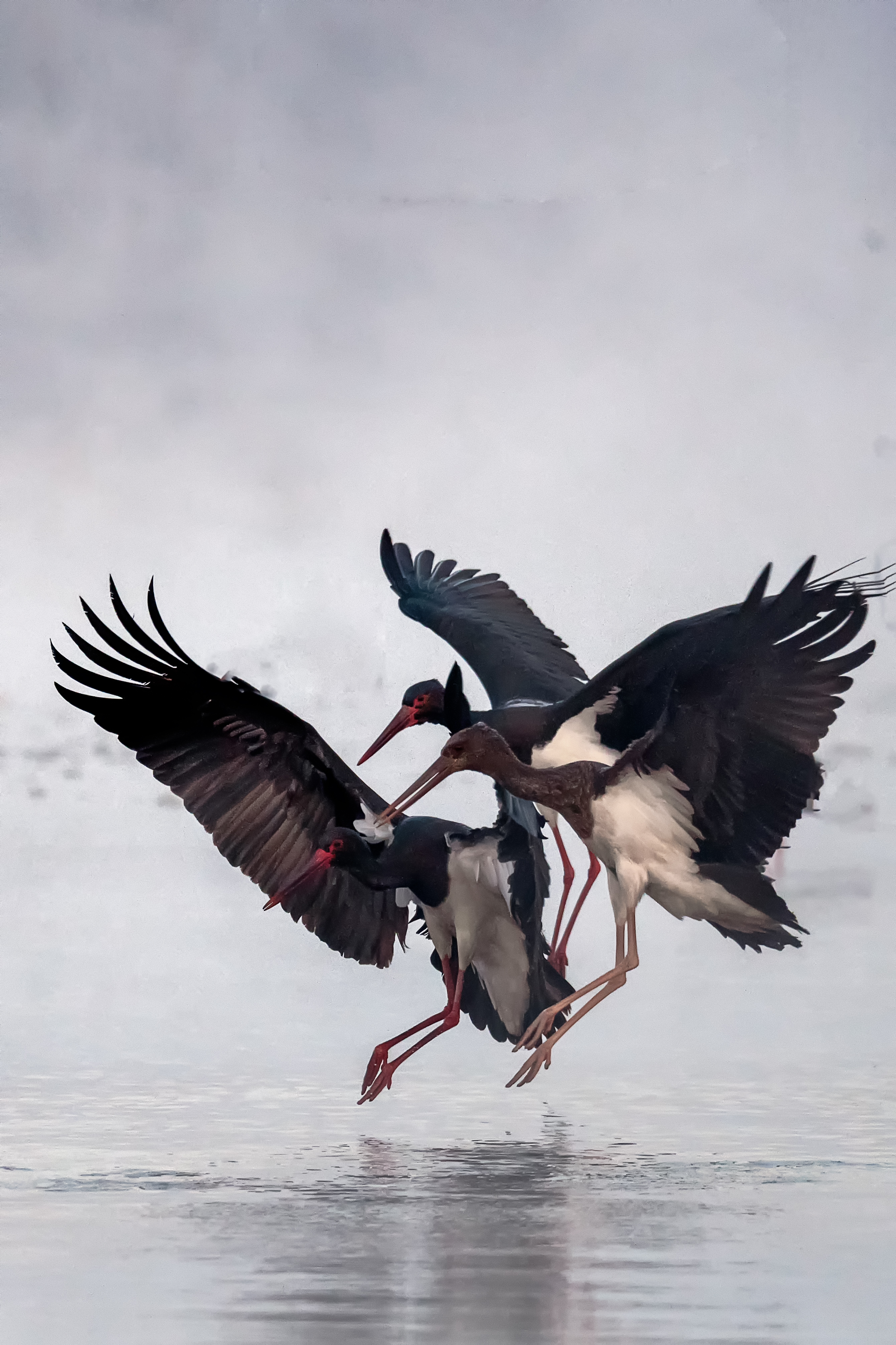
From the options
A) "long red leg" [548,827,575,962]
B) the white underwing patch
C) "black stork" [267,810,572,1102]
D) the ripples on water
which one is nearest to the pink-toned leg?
the ripples on water

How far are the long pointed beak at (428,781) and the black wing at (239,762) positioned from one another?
36 cm

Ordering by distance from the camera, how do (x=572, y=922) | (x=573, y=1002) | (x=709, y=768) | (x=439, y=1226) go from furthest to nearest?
(x=572, y=922), (x=573, y=1002), (x=709, y=768), (x=439, y=1226)

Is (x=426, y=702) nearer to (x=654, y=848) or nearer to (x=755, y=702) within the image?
(x=654, y=848)

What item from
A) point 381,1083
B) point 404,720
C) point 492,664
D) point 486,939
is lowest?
point 381,1083

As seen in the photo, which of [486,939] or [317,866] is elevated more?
[317,866]

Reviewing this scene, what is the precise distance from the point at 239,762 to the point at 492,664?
175cm

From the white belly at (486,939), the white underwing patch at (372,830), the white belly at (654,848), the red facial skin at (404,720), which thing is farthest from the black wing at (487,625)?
the white belly at (654,848)

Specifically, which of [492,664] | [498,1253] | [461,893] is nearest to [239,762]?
[461,893]

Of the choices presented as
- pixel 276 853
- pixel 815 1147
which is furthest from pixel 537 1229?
pixel 276 853

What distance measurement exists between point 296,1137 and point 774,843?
2.00 metres

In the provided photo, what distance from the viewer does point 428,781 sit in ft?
22.9

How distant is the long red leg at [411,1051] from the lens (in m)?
7.52

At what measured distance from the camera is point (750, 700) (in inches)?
241

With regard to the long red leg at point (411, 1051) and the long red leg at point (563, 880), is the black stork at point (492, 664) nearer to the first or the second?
the long red leg at point (563, 880)
